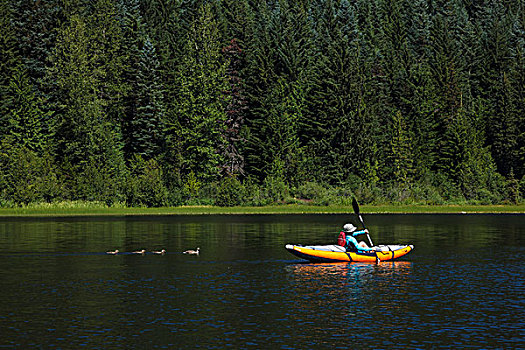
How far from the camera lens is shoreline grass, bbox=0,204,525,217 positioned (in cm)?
10300

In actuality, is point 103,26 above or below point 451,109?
above

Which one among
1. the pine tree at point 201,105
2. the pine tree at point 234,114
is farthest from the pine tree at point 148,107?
the pine tree at point 234,114

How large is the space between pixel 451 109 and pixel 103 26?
64052mm

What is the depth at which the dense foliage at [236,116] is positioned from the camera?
112062 mm

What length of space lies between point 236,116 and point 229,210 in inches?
1129

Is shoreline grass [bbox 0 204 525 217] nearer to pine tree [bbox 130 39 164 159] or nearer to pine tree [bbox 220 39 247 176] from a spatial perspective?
pine tree [bbox 220 39 247 176]

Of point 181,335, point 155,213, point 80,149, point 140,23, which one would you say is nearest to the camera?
point 181,335

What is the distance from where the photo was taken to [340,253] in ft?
163

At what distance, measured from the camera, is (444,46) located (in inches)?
5369

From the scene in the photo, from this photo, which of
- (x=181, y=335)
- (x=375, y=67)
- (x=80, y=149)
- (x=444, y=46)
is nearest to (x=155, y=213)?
(x=80, y=149)

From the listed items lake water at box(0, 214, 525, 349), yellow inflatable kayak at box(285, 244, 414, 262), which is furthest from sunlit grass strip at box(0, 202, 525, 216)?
yellow inflatable kayak at box(285, 244, 414, 262)

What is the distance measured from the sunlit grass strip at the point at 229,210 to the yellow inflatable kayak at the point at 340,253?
51752 millimetres

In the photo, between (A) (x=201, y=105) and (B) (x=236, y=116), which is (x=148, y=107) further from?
(B) (x=236, y=116)

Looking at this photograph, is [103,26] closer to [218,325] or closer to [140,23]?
[140,23]
